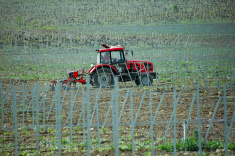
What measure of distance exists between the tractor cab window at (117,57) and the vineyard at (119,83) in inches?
43.4

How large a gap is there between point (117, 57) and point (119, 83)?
5.80ft

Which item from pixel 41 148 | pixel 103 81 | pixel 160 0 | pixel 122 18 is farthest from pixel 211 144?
pixel 160 0

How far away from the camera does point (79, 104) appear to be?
10109 millimetres

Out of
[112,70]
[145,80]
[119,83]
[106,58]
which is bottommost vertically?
[119,83]

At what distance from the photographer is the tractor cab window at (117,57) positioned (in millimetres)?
13469

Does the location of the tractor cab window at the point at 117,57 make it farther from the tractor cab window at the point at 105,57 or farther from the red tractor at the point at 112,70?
the tractor cab window at the point at 105,57

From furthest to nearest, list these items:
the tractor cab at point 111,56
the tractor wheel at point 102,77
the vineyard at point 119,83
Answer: the tractor cab at point 111,56
the tractor wheel at point 102,77
the vineyard at point 119,83

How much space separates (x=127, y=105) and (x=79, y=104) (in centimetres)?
146

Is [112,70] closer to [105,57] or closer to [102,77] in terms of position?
[102,77]

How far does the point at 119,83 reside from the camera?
49.0 feet

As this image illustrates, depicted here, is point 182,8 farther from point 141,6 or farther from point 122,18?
point 122,18

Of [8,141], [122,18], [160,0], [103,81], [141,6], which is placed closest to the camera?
[8,141]

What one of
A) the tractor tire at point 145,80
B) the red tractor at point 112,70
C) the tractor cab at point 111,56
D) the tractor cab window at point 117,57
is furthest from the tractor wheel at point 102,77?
the tractor tire at point 145,80

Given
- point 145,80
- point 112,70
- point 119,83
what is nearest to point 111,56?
point 112,70
